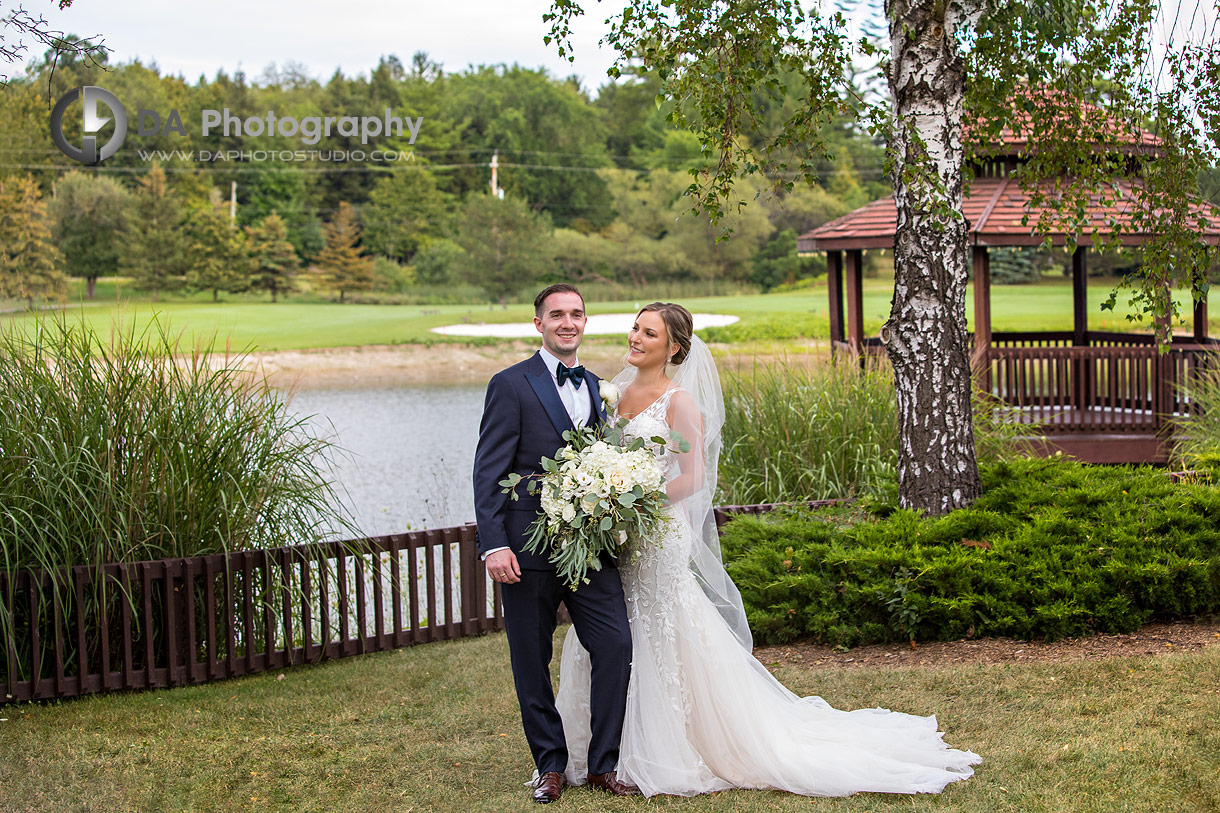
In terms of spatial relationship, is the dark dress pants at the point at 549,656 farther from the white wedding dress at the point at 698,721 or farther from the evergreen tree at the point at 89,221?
the evergreen tree at the point at 89,221

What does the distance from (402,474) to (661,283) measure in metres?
37.2

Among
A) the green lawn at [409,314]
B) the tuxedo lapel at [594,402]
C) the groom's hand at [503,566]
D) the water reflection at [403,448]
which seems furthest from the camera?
the green lawn at [409,314]

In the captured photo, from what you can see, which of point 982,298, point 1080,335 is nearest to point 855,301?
point 982,298

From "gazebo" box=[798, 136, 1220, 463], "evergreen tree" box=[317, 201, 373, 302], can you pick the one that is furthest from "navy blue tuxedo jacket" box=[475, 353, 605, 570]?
"evergreen tree" box=[317, 201, 373, 302]

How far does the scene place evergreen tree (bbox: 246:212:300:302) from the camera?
49.7 metres

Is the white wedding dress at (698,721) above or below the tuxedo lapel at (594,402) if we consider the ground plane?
below

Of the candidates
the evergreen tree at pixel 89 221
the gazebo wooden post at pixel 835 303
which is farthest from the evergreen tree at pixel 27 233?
the gazebo wooden post at pixel 835 303

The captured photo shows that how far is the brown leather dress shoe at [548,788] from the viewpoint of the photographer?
3.96m

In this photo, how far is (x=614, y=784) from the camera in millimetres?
4023

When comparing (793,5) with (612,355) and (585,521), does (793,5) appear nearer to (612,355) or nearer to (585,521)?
(585,521)

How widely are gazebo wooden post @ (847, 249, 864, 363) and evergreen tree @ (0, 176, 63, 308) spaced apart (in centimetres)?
3203

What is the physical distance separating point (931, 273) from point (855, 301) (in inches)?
349

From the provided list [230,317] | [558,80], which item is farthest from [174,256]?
[558,80]

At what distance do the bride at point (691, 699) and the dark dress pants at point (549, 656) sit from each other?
13 cm
